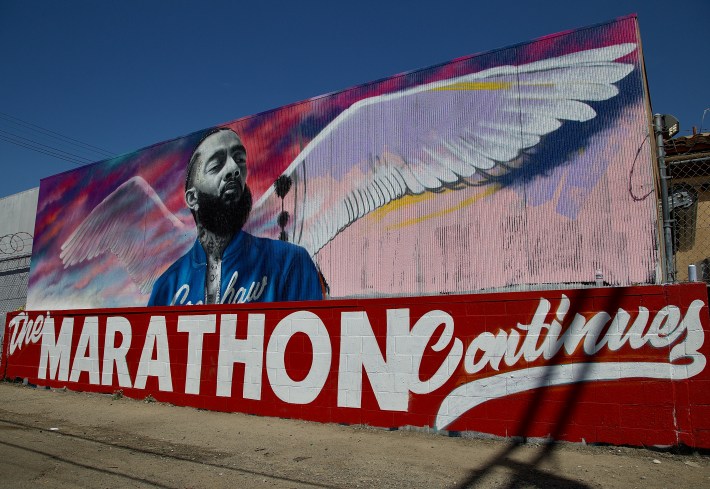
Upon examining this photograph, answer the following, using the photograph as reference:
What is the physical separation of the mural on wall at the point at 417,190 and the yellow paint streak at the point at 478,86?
37 mm

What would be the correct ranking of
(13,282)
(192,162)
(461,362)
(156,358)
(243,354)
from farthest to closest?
1. (13,282)
2. (192,162)
3. (156,358)
4. (243,354)
5. (461,362)

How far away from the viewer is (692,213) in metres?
12.4

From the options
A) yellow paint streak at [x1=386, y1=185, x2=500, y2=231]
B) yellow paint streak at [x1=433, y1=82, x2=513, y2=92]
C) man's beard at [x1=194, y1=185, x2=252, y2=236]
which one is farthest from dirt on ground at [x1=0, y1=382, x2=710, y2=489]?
yellow paint streak at [x1=433, y1=82, x2=513, y2=92]

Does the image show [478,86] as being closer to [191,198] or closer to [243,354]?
[243,354]

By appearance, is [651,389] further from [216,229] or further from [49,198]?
[49,198]

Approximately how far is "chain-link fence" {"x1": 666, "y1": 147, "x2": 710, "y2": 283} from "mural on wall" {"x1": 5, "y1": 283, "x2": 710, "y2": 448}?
7.85ft

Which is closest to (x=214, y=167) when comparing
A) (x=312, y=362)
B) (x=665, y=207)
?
(x=312, y=362)

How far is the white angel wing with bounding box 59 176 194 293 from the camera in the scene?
17266 mm

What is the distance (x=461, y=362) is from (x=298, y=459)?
2.75m

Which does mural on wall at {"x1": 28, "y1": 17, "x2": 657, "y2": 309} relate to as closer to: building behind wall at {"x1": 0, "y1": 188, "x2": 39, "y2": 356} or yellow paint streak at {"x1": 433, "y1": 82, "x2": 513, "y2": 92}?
yellow paint streak at {"x1": 433, "y1": 82, "x2": 513, "y2": 92}

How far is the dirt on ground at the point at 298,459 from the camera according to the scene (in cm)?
593

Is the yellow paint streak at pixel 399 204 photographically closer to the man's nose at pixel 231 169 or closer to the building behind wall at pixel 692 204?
the building behind wall at pixel 692 204

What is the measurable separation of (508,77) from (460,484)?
349 inches

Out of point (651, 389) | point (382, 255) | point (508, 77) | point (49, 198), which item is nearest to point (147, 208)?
point (49, 198)
